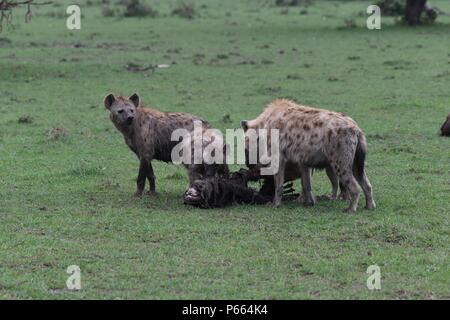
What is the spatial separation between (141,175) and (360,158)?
2.03m

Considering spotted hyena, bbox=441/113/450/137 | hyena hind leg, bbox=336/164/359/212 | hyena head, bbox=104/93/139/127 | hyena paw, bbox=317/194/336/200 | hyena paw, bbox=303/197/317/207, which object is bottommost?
hyena paw, bbox=317/194/336/200

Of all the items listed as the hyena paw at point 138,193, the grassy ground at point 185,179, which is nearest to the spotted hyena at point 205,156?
the grassy ground at point 185,179

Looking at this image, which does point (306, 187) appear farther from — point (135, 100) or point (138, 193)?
point (135, 100)

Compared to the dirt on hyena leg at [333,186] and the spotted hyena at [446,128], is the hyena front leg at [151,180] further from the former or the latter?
the spotted hyena at [446,128]

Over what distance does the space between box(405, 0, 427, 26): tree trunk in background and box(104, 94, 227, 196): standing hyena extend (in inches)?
645

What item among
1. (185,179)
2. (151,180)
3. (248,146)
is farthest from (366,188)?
(185,179)

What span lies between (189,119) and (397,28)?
16010 millimetres

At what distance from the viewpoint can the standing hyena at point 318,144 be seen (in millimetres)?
7414

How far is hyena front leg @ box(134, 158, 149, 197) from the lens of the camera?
8.30m

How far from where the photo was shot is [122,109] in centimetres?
824

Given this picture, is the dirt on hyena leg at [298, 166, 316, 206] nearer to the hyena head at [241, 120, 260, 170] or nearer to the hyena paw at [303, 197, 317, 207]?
the hyena paw at [303, 197, 317, 207]

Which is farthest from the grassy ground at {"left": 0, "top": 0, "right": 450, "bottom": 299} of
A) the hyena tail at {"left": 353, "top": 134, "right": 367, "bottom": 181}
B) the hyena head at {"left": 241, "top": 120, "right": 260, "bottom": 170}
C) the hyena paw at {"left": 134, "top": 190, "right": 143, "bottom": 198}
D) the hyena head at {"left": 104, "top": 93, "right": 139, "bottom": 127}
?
the hyena head at {"left": 104, "top": 93, "right": 139, "bottom": 127}

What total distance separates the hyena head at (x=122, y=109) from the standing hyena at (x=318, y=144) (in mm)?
1121
